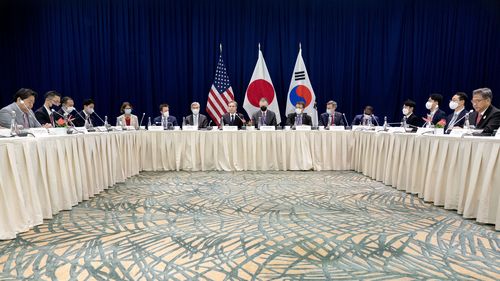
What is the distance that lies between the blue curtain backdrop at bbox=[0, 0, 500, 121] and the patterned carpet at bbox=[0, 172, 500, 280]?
4458mm

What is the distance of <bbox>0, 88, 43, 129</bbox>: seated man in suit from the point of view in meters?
3.29

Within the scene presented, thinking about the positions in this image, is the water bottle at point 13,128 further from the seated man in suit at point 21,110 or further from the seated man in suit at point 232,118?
the seated man in suit at point 232,118

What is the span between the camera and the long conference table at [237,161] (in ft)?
7.37

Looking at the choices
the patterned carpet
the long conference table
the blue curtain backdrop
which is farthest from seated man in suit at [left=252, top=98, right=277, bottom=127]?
the patterned carpet

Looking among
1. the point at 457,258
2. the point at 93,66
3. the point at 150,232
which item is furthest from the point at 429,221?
the point at 93,66

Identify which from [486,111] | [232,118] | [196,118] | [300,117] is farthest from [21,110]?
[486,111]

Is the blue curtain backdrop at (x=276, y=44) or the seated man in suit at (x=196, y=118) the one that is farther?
the blue curtain backdrop at (x=276, y=44)

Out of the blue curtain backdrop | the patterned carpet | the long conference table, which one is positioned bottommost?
the patterned carpet

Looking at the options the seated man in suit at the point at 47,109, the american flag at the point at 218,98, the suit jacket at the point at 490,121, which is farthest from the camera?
the american flag at the point at 218,98

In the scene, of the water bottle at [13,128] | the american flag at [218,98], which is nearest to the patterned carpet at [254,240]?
the water bottle at [13,128]

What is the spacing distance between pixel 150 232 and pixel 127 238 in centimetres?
17

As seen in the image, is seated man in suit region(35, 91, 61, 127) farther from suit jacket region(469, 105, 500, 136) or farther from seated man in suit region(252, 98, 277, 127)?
suit jacket region(469, 105, 500, 136)

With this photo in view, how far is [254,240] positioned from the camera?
2.09 m

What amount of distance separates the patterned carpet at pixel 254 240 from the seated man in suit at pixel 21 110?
135 cm
